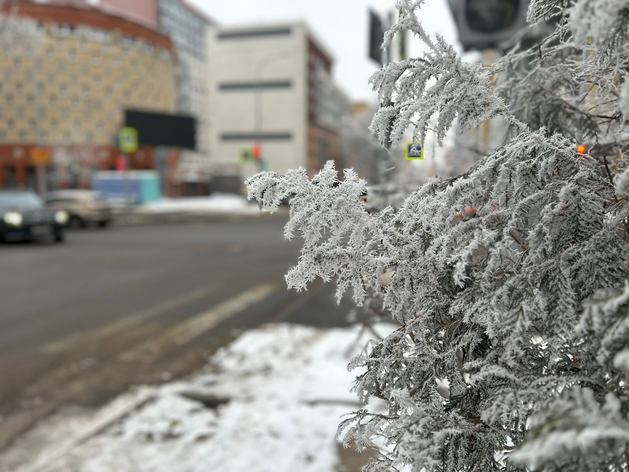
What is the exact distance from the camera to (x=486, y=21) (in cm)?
408

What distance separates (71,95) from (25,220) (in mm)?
41705

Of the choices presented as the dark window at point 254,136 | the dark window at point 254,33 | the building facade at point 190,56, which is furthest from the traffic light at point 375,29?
the building facade at point 190,56

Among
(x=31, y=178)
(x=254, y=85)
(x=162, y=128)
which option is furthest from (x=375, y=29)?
(x=254, y=85)

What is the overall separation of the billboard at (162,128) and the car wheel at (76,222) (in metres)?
24.8

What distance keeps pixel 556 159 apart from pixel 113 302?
25.9 feet

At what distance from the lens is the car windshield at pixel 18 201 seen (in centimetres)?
1523

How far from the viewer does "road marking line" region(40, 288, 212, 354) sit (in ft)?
19.5

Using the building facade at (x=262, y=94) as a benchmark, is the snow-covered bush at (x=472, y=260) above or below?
below

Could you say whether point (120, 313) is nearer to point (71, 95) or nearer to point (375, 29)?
point (375, 29)

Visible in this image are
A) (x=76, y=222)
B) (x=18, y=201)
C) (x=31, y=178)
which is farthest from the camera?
(x=31, y=178)

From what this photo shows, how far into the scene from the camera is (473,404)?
1.20 metres

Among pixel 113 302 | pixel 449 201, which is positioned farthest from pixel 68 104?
pixel 449 201

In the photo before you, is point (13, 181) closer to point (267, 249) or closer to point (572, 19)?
point (267, 249)

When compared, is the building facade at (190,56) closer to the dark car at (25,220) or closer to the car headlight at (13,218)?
the dark car at (25,220)
